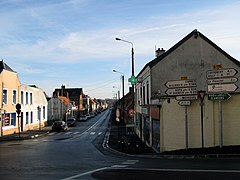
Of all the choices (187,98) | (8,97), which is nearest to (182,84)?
(187,98)

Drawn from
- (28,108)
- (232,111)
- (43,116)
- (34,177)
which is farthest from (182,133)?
(43,116)

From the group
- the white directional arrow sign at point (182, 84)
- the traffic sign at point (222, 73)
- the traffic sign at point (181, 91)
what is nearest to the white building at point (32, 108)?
the traffic sign at point (181, 91)

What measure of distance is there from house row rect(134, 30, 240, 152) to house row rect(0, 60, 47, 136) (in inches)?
719

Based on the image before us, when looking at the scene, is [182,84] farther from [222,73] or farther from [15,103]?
[15,103]

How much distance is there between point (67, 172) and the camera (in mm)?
12906

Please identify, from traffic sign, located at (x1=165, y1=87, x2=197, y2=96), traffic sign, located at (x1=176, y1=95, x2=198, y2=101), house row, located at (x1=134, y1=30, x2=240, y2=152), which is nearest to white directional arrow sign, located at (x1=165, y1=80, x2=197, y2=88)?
house row, located at (x1=134, y1=30, x2=240, y2=152)

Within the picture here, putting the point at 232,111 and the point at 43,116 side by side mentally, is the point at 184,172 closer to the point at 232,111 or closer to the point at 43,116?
the point at 232,111

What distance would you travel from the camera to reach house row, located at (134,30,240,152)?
59.9 ft

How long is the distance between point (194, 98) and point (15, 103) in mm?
27646

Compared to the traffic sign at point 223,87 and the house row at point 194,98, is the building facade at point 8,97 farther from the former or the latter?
the traffic sign at point 223,87

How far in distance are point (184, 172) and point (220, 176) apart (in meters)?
1.38

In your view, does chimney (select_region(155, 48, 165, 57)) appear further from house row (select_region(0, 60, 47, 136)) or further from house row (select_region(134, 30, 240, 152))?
house row (select_region(0, 60, 47, 136))

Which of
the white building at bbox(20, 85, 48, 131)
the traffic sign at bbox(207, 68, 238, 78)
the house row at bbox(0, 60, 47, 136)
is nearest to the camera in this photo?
the traffic sign at bbox(207, 68, 238, 78)

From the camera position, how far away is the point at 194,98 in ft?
63.1
